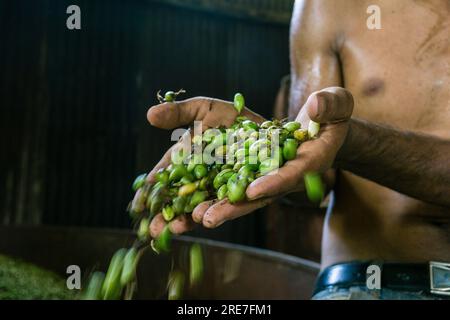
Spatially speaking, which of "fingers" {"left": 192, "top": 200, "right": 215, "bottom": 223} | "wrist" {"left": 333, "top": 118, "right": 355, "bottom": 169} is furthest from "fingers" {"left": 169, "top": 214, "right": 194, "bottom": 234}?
"wrist" {"left": 333, "top": 118, "right": 355, "bottom": 169}

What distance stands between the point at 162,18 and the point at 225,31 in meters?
0.74

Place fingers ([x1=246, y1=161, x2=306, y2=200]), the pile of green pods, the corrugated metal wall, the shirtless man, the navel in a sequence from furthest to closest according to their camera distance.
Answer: the corrugated metal wall, the navel, the shirtless man, the pile of green pods, fingers ([x1=246, y1=161, x2=306, y2=200])

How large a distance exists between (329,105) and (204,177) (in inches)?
16.7

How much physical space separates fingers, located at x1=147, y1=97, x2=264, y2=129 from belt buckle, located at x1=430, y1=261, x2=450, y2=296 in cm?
80

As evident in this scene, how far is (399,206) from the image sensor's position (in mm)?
1825

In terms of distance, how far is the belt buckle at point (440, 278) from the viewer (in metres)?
1.61

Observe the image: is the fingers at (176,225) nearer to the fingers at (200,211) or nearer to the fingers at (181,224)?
the fingers at (181,224)

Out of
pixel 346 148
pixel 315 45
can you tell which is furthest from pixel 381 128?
pixel 315 45

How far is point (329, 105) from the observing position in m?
1.22

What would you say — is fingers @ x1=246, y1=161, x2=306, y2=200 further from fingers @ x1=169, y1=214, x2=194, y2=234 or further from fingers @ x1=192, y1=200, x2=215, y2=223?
fingers @ x1=169, y1=214, x2=194, y2=234

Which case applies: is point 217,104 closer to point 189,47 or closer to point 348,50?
point 348,50

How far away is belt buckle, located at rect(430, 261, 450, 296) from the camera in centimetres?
161

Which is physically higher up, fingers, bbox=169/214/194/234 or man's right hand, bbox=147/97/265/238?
man's right hand, bbox=147/97/265/238

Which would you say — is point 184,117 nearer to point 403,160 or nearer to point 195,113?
point 195,113
